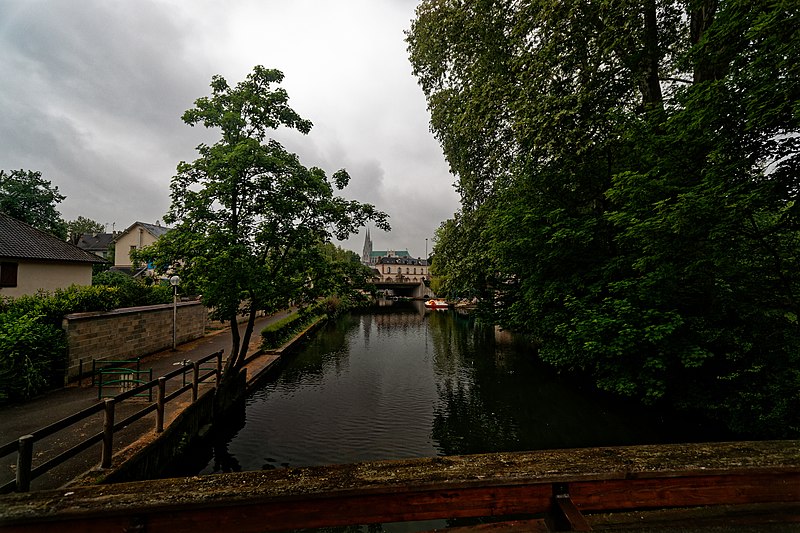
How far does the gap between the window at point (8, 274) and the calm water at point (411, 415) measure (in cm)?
1409

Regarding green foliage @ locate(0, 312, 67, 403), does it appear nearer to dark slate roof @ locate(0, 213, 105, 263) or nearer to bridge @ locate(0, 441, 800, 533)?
bridge @ locate(0, 441, 800, 533)

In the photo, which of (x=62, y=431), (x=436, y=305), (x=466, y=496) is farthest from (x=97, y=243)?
(x=466, y=496)

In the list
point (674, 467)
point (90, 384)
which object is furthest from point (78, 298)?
point (674, 467)

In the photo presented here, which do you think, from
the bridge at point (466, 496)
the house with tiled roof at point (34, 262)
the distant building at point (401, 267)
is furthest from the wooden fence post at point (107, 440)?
the distant building at point (401, 267)

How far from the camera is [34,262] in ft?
57.0

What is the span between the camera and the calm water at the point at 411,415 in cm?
804

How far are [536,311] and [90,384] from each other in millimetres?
12090

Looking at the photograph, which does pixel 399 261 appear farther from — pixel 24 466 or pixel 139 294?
pixel 24 466

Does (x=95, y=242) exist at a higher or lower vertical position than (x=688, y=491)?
higher

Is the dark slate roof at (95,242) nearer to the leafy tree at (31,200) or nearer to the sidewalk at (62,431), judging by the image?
the leafy tree at (31,200)

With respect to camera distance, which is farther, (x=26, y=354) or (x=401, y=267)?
(x=401, y=267)

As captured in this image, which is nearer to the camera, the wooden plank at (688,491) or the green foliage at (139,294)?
the wooden plank at (688,491)

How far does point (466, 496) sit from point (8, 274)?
24141mm

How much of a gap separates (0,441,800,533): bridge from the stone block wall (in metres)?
10.7
